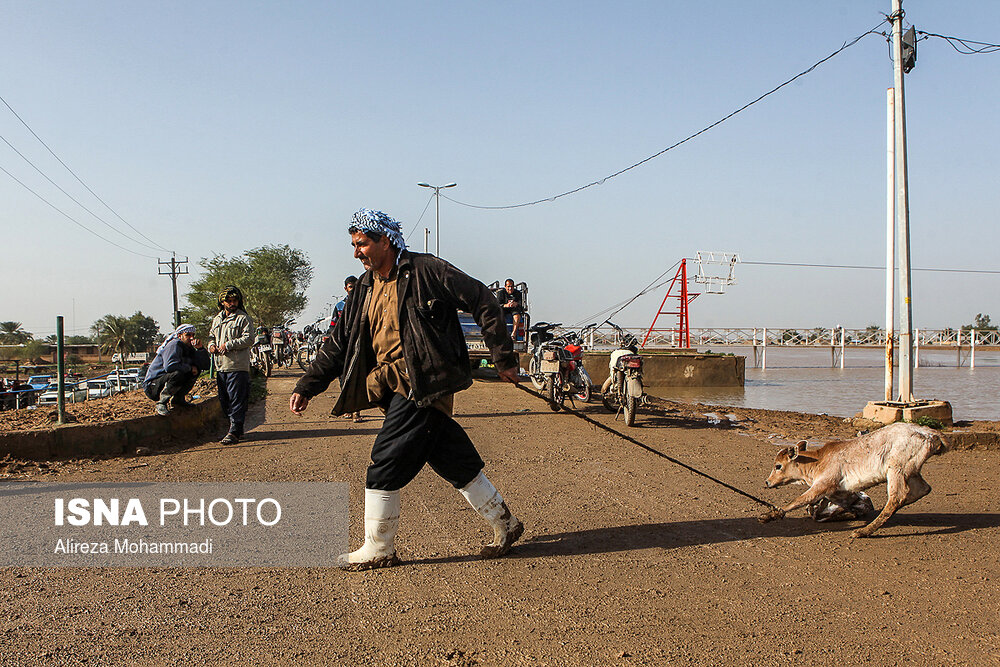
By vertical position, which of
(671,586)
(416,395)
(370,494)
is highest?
(416,395)

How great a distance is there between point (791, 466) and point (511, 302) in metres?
10.3

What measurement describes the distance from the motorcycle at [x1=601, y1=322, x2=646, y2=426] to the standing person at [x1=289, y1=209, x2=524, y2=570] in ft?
21.0

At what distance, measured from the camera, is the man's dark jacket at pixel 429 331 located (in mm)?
3936

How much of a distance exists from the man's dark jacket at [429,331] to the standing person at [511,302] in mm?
10923

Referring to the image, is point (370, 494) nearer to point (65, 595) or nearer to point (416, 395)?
point (416, 395)

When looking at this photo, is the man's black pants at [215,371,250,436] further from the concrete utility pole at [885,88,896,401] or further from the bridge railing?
the bridge railing

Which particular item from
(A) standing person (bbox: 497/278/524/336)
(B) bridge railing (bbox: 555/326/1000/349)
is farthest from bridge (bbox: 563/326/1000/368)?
(A) standing person (bbox: 497/278/524/336)

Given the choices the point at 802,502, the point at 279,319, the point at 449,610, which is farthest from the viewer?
the point at 279,319

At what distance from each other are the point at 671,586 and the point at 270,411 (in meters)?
9.13

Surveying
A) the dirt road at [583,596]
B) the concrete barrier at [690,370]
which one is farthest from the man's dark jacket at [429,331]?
the concrete barrier at [690,370]

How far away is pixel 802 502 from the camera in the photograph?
15.7 feet

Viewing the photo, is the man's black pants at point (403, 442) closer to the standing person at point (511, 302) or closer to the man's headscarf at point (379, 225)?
the man's headscarf at point (379, 225)

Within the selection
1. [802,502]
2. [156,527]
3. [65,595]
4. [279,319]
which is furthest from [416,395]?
[279,319]

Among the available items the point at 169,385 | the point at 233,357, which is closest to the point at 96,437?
the point at 169,385
